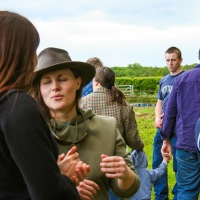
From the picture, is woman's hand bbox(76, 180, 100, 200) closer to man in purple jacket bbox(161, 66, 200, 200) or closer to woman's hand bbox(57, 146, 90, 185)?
woman's hand bbox(57, 146, 90, 185)

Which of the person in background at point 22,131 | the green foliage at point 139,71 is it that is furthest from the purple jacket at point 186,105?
the green foliage at point 139,71

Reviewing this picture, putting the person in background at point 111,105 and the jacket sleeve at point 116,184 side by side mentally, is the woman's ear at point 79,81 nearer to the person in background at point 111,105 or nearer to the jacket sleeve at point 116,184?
the jacket sleeve at point 116,184

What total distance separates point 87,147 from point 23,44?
90cm

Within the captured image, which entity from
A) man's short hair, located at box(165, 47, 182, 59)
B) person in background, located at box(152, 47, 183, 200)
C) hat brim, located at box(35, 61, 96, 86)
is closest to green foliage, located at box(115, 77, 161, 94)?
man's short hair, located at box(165, 47, 182, 59)

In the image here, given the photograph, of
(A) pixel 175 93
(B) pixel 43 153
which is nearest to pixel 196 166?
(A) pixel 175 93

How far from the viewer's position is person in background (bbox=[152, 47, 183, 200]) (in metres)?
6.09

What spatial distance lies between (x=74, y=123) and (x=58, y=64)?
0.33 metres

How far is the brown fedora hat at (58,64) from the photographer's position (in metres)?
2.30

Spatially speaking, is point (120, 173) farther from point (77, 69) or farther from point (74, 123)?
point (77, 69)

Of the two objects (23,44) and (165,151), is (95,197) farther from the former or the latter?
(165,151)

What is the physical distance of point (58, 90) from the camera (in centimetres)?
231

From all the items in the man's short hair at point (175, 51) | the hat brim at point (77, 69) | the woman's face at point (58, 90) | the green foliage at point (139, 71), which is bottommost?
the green foliage at point (139, 71)

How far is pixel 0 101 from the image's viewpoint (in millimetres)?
1490

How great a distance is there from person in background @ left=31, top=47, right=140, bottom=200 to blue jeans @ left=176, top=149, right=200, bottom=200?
98.0 inches
